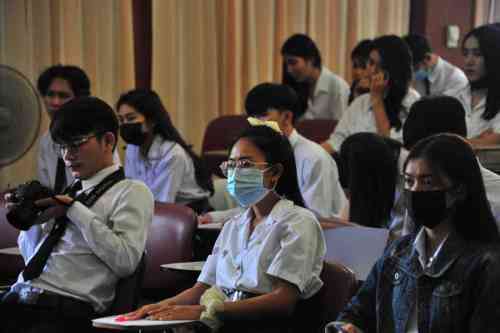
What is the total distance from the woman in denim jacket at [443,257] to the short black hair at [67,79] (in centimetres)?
258

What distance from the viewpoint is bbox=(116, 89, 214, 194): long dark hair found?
159 inches

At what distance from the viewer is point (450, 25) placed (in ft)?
23.9

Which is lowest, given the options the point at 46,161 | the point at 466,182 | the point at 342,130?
the point at 46,161

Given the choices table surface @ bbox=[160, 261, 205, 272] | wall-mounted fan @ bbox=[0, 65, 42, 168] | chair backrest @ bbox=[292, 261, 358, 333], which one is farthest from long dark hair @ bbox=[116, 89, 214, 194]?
chair backrest @ bbox=[292, 261, 358, 333]

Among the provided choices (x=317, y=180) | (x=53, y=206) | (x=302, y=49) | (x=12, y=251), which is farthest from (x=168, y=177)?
(x=302, y=49)

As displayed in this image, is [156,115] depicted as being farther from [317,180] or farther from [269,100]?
[317,180]

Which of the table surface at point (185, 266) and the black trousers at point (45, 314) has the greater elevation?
the table surface at point (185, 266)

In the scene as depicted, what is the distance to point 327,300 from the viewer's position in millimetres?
2172

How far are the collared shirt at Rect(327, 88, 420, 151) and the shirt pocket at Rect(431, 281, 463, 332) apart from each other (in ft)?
8.46

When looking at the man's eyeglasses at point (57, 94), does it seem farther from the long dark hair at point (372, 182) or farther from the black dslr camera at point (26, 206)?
the black dslr camera at point (26, 206)

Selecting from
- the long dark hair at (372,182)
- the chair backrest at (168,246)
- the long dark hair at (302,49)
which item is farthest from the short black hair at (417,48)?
the chair backrest at (168,246)

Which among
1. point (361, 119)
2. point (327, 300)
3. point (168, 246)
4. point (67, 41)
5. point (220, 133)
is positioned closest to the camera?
point (327, 300)

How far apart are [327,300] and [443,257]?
1.45ft

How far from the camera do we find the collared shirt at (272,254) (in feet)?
7.13
